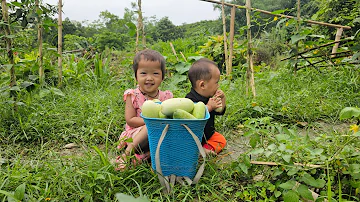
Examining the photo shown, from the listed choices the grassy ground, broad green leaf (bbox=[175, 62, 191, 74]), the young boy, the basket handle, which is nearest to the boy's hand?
the young boy

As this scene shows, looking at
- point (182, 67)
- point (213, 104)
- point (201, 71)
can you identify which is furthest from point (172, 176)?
point (182, 67)

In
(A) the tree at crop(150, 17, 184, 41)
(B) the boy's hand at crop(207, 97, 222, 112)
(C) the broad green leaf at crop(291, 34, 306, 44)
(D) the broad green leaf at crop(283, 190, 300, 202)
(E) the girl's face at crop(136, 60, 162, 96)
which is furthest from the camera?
(A) the tree at crop(150, 17, 184, 41)

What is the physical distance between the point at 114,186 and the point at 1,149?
119cm

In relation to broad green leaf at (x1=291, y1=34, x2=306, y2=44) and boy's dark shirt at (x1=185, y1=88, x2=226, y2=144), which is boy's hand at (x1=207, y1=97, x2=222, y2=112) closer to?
boy's dark shirt at (x1=185, y1=88, x2=226, y2=144)

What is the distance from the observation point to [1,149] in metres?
2.14

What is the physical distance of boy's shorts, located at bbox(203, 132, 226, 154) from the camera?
2091 millimetres

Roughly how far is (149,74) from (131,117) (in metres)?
0.36

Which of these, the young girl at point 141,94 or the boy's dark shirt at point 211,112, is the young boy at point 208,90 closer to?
the boy's dark shirt at point 211,112

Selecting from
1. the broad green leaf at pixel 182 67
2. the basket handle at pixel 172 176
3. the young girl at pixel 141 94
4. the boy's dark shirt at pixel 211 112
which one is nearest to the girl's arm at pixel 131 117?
the young girl at pixel 141 94

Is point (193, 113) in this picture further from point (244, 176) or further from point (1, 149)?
point (1, 149)

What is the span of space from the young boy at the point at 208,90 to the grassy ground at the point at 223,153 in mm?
161

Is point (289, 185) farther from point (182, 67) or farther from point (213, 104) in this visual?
point (182, 67)

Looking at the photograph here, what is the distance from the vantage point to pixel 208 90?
2.00 metres

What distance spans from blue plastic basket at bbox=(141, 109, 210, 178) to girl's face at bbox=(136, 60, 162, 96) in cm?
54
